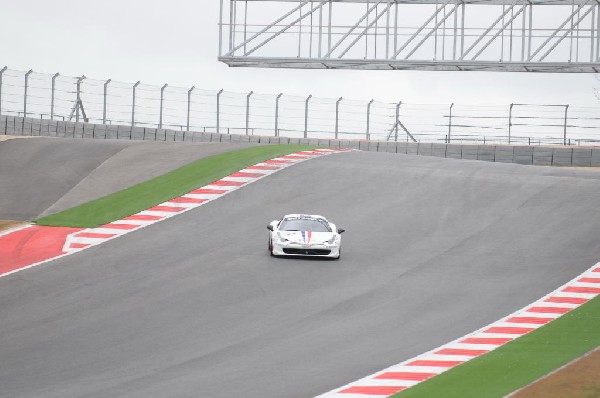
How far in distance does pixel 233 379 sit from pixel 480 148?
34.0 metres

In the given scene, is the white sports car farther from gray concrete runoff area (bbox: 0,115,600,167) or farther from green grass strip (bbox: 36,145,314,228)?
gray concrete runoff area (bbox: 0,115,600,167)

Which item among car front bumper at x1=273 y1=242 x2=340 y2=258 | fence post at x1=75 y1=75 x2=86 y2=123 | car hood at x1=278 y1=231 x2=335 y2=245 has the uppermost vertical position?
fence post at x1=75 y1=75 x2=86 y2=123

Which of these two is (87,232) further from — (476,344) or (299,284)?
(476,344)

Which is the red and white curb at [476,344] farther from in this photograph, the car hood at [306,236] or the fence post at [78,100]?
the fence post at [78,100]

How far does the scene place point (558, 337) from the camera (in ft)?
64.8

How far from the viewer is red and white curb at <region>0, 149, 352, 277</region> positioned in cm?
2783

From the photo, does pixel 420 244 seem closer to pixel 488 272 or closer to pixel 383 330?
pixel 488 272

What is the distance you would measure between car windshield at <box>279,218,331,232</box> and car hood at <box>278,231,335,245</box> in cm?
26

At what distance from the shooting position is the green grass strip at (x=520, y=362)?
15.7m

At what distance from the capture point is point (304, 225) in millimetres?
27719

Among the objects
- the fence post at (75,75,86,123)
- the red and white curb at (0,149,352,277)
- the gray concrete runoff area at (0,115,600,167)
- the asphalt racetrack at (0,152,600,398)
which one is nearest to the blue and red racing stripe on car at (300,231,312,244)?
the asphalt racetrack at (0,152,600,398)

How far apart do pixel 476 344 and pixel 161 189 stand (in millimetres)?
17951

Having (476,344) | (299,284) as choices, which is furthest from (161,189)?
→ (476,344)

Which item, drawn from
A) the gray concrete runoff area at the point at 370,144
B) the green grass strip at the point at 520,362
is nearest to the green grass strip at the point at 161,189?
the gray concrete runoff area at the point at 370,144
